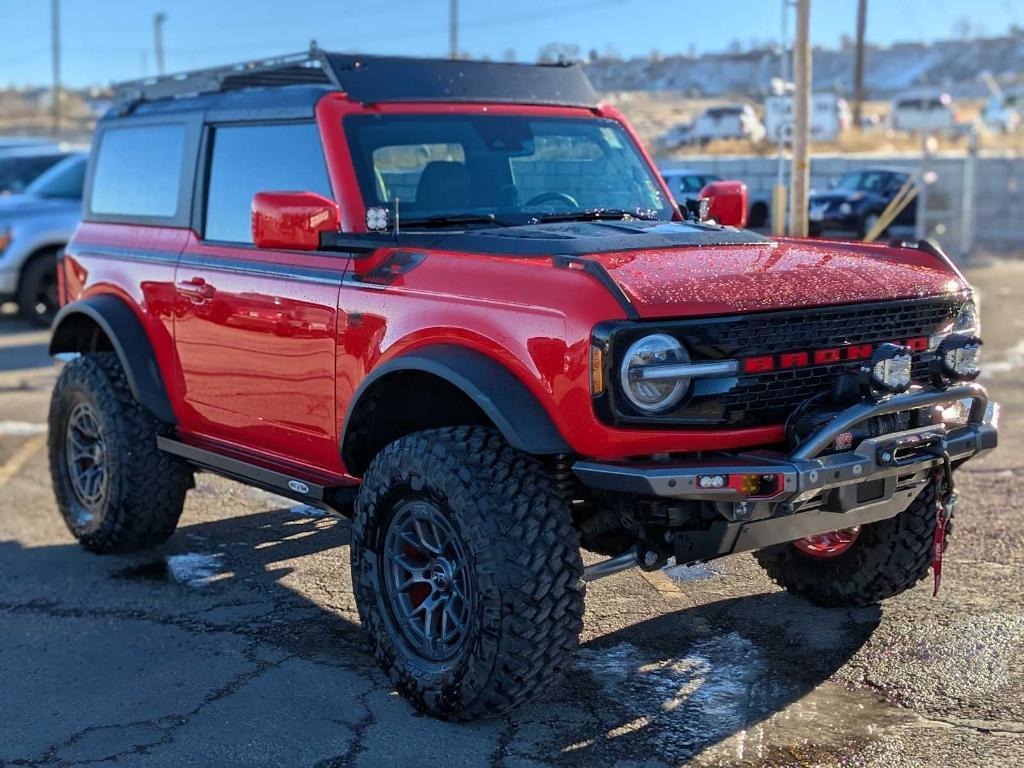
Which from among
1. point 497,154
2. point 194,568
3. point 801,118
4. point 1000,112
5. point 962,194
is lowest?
point 194,568

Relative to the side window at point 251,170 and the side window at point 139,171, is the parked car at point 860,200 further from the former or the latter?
the side window at point 251,170

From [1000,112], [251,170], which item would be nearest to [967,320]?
[251,170]

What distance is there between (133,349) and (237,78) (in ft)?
4.35

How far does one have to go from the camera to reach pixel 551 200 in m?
5.06

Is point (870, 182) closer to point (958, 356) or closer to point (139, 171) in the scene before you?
point (139, 171)

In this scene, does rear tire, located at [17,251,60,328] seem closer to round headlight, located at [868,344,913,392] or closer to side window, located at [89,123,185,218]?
side window, located at [89,123,185,218]

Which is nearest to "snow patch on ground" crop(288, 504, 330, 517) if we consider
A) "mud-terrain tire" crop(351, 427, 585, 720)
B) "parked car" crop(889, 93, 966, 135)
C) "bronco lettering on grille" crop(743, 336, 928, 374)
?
"mud-terrain tire" crop(351, 427, 585, 720)

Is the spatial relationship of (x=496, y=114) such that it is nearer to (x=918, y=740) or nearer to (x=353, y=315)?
(x=353, y=315)

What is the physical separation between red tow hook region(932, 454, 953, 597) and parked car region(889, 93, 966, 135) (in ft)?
148

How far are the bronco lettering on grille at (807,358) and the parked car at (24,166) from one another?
14.4 m

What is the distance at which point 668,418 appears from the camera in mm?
3740

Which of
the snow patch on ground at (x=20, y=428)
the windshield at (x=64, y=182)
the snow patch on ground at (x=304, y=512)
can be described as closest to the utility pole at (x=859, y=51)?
A: the windshield at (x=64, y=182)

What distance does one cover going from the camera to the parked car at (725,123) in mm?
37156

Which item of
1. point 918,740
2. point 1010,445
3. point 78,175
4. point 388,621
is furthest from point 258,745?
point 78,175
